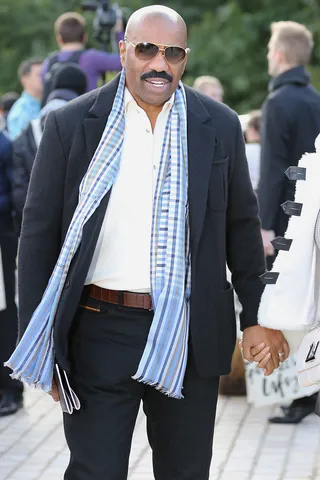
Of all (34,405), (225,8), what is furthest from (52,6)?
(34,405)

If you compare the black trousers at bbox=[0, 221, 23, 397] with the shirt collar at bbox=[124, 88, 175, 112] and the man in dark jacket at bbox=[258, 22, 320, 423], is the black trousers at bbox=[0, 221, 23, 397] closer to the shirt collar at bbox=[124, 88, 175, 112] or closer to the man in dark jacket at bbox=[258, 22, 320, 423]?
the man in dark jacket at bbox=[258, 22, 320, 423]

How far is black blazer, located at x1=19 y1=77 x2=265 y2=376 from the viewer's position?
4.20m

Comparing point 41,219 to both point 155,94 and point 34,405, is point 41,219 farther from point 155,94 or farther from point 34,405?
point 34,405

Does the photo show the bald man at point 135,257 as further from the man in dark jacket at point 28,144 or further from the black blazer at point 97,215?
the man in dark jacket at point 28,144

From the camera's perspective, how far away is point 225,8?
23.1 m

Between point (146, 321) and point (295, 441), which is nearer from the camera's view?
point (146, 321)

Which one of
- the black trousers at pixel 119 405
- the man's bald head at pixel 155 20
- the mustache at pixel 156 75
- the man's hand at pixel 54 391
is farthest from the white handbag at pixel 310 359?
the man's bald head at pixel 155 20

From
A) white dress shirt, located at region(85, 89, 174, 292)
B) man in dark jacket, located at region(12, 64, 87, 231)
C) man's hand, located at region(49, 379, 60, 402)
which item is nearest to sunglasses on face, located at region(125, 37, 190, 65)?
white dress shirt, located at region(85, 89, 174, 292)

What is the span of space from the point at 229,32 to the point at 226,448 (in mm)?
17146

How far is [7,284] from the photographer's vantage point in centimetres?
770

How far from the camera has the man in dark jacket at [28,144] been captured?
742 centimetres

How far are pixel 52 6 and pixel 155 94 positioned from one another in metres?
20.9

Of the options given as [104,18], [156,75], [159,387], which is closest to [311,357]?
[159,387]

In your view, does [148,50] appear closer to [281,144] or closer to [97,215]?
[97,215]
